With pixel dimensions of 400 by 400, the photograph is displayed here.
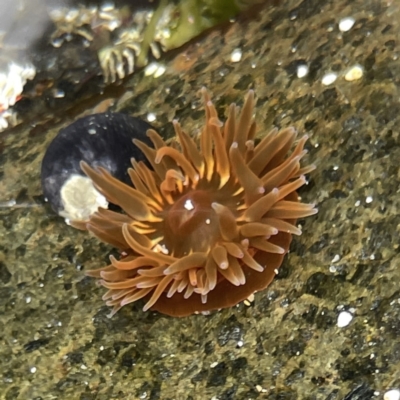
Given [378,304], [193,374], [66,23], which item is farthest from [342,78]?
[66,23]

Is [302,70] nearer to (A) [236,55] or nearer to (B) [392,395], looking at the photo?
(A) [236,55]

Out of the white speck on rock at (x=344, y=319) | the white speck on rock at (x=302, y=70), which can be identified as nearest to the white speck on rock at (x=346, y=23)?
the white speck on rock at (x=302, y=70)

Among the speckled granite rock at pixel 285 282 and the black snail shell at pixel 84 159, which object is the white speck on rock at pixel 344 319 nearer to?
the speckled granite rock at pixel 285 282

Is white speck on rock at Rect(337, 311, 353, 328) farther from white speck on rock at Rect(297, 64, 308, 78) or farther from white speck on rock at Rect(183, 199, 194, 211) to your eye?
white speck on rock at Rect(297, 64, 308, 78)

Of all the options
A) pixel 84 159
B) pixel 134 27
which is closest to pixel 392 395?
pixel 84 159

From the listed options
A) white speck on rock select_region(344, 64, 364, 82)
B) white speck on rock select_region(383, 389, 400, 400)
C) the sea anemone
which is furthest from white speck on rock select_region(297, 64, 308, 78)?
white speck on rock select_region(383, 389, 400, 400)

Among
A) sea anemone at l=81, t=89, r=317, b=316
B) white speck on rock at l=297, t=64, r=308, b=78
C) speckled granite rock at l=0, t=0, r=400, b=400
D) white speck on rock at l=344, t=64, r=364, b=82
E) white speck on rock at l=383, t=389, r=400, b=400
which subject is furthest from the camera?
white speck on rock at l=297, t=64, r=308, b=78
